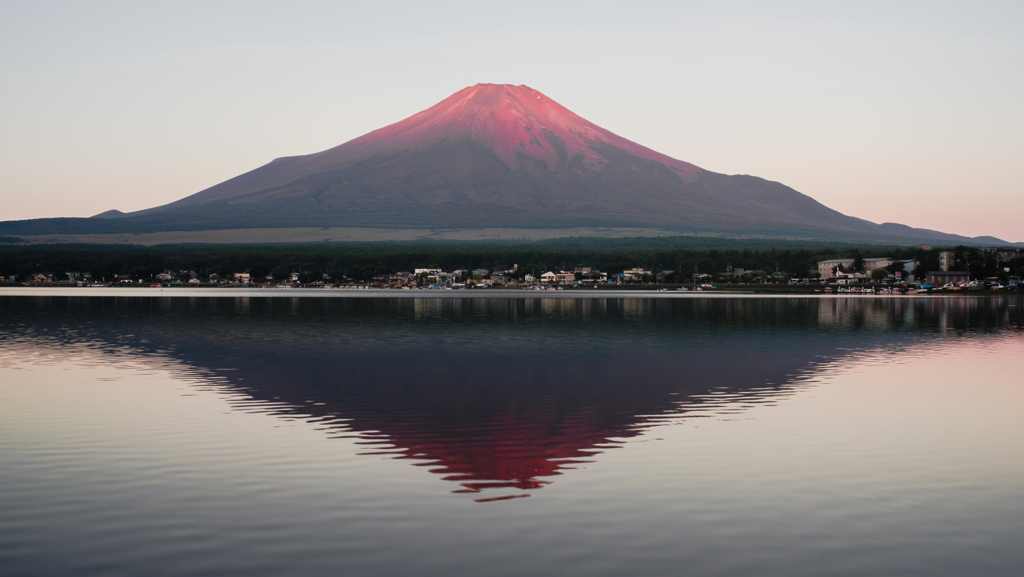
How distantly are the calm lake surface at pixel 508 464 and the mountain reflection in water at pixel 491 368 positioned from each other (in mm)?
149

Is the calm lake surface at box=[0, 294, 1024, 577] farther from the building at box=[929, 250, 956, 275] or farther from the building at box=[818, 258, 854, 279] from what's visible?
the building at box=[929, 250, 956, 275]

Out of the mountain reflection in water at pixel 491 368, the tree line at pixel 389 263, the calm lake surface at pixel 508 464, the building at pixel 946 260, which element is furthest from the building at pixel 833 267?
Answer: the calm lake surface at pixel 508 464

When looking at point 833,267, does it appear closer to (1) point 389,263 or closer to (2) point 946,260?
(2) point 946,260

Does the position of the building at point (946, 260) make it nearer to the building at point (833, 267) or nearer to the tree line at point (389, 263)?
the tree line at point (389, 263)

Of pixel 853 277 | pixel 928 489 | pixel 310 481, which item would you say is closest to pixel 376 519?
pixel 310 481

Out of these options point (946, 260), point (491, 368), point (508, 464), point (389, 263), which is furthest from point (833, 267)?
point (508, 464)

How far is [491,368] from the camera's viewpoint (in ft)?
92.0

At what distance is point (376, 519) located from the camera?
10648mm

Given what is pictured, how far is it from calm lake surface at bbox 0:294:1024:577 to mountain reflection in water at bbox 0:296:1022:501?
149mm

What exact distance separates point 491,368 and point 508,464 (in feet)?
46.3

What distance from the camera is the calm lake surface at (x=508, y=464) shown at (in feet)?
31.2

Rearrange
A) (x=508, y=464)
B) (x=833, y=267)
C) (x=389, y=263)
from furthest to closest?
(x=389, y=263) → (x=833, y=267) → (x=508, y=464)

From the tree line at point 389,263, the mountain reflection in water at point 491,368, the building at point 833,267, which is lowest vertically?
the mountain reflection in water at point 491,368

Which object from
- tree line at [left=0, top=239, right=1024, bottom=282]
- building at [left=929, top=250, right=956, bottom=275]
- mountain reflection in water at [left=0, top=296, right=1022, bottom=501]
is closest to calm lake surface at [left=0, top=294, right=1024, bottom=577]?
mountain reflection in water at [left=0, top=296, right=1022, bottom=501]
